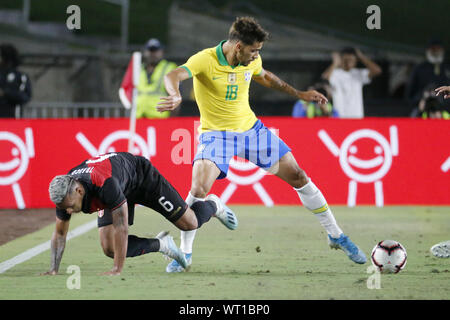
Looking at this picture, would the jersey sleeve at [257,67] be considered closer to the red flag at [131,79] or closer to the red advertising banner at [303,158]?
the red advertising banner at [303,158]

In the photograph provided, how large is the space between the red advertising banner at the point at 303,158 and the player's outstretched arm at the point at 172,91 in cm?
520

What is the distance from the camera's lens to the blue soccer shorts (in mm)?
7582

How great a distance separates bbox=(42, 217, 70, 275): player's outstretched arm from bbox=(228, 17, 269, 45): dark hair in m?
2.13

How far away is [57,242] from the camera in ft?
22.3

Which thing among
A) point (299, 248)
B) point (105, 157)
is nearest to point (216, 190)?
point (299, 248)

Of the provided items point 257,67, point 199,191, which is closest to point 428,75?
point 257,67

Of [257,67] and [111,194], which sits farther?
[257,67]

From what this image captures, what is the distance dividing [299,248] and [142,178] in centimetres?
236

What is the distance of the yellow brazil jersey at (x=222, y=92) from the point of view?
297 inches

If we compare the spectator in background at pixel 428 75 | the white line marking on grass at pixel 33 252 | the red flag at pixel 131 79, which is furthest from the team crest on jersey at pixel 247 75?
the spectator in background at pixel 428 75

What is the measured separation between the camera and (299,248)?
8.70 m

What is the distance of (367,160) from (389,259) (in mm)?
5466

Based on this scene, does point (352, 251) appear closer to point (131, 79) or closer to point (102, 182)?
point (102, 182)
